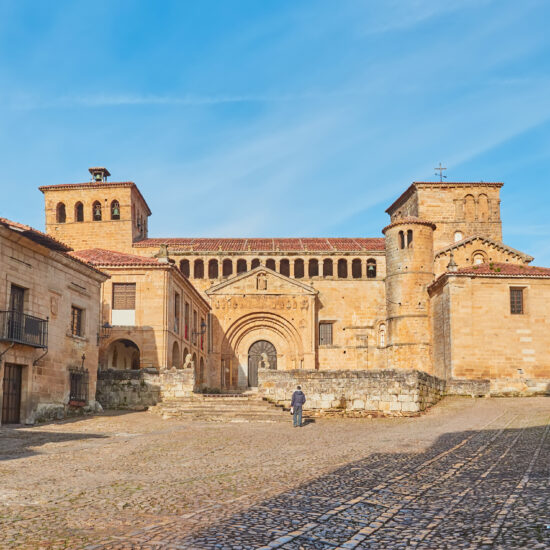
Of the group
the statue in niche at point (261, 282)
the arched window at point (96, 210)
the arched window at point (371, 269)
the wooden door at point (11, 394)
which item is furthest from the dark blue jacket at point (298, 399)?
the arched window at point (96, 210)

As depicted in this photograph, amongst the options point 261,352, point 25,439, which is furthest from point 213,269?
point 25,439

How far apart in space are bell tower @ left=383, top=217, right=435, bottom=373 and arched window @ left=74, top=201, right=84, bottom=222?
799 inches

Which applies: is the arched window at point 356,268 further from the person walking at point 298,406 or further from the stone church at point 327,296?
the person walking at point 298,406

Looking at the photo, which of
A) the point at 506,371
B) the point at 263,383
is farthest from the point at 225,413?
the point at 506,371

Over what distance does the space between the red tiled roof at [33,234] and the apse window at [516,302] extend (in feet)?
67.1

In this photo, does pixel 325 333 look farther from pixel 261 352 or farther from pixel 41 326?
pixel 41 326

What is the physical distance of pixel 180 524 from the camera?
663 centimetres

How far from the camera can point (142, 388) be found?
77.6 ft

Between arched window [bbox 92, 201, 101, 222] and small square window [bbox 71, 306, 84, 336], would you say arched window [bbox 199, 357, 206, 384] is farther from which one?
small square window [bbox 71, 306, 84, 336]

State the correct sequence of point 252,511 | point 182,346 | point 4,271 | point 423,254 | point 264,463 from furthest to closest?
1. point 423,254
2. point 182,346
3. point 4,271
4. point 264,463
5. point 252,511

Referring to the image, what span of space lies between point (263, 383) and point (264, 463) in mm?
11349

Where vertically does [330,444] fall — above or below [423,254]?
below

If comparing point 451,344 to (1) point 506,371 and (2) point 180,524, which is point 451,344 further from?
(2) point 180,524

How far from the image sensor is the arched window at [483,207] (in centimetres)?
4475
